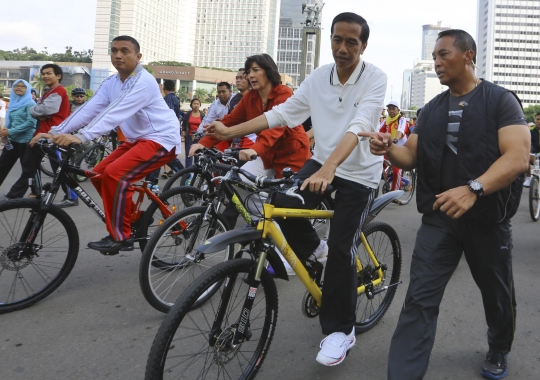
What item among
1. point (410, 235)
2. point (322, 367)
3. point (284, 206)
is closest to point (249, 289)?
point (284, 206)

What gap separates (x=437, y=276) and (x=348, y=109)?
1.11 metres

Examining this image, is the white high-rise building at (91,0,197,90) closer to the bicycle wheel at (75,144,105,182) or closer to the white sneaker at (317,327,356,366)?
the bicycle wheel at (75,144,105,182)


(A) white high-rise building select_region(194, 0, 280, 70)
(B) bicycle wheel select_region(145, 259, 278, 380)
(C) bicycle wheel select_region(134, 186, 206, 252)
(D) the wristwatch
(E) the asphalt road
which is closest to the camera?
(B) bicycle wheel select_region(145, 259, 278, 380)

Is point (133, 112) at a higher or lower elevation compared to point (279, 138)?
higher

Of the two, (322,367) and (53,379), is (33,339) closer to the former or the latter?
(53,379)

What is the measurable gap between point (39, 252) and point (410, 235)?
478 centimetres

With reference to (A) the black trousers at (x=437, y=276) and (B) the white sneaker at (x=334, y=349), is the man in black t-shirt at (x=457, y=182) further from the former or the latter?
(B) the white sneaker at (x=334, y=349)

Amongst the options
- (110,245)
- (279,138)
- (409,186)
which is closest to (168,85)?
(409,186)

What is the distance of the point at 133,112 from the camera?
4254 millimetres

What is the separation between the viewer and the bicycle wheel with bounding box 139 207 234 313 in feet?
12.0

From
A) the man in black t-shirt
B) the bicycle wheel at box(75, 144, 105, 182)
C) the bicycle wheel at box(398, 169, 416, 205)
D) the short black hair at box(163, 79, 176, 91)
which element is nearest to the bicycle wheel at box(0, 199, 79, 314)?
the man in black t-shirt

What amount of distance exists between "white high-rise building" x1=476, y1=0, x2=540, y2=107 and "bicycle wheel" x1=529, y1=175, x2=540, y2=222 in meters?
163

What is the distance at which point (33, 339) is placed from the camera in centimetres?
332

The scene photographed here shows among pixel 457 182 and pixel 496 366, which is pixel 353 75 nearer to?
pixel 457 182
